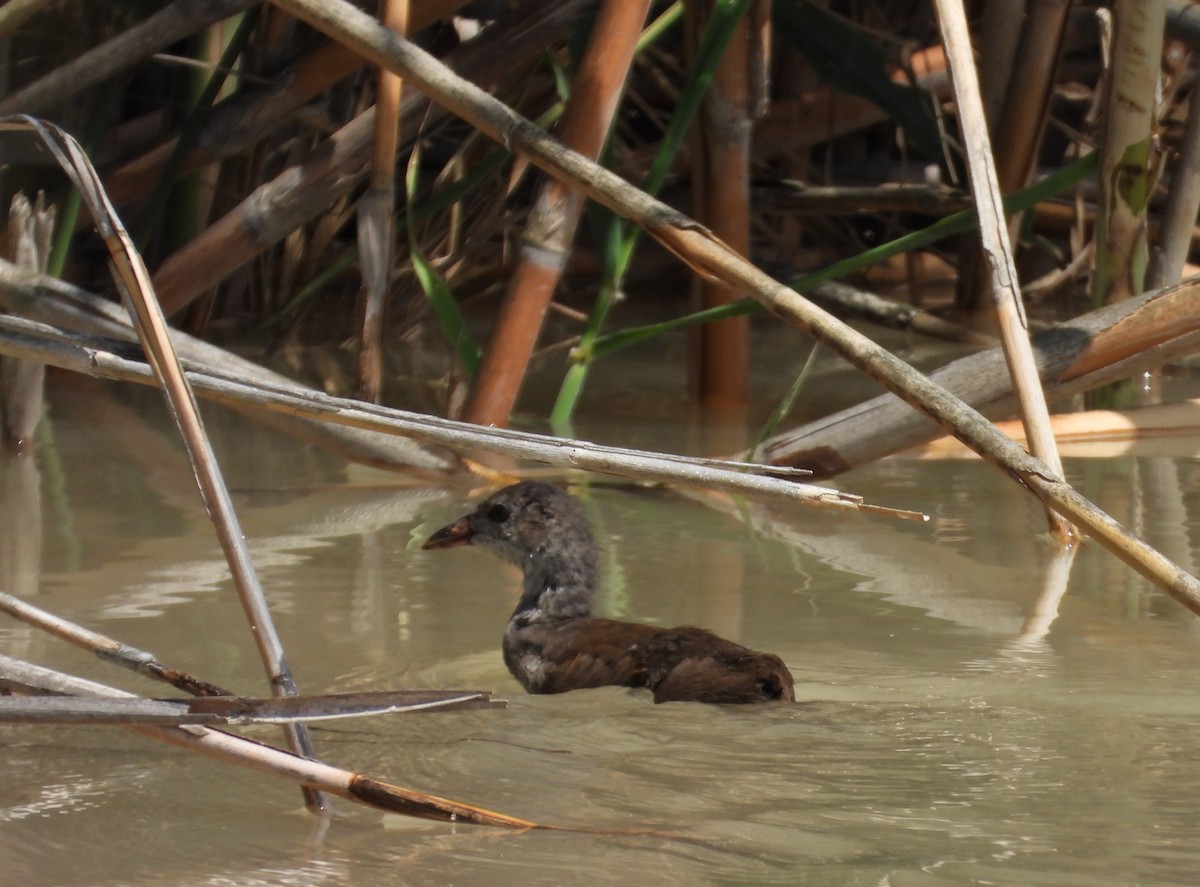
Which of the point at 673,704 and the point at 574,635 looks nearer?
the point at 673,704

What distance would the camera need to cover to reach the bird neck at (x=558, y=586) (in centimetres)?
343

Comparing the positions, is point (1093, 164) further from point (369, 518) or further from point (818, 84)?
point (818, 84)

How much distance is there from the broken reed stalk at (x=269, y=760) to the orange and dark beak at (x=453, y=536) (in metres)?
1.70

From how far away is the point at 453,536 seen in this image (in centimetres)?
367

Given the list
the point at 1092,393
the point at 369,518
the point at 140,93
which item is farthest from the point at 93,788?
the point at 140,93

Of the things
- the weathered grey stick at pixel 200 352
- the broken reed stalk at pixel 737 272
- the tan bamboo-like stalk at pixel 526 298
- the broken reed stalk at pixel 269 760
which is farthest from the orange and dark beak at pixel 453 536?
the broken reed stalk at pixel 269 760

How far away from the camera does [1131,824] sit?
225 cm

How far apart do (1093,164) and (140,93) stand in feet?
12.6

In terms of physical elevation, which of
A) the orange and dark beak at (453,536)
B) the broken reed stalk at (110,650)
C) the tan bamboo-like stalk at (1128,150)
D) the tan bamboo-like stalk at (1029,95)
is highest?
the tan bamboo-like stalk at (1029,95)

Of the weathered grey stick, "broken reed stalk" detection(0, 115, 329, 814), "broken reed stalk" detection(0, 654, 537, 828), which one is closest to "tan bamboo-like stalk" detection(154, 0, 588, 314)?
the weathered grey stick

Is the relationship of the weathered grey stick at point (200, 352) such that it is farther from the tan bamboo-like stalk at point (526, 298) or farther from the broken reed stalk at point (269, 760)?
the broken reed stalk at point (269, 760)

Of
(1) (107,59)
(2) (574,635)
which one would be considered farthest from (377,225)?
(2) (574,635)

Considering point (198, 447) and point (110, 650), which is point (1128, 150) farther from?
point (110, 650)

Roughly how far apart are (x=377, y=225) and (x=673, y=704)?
1794mm
